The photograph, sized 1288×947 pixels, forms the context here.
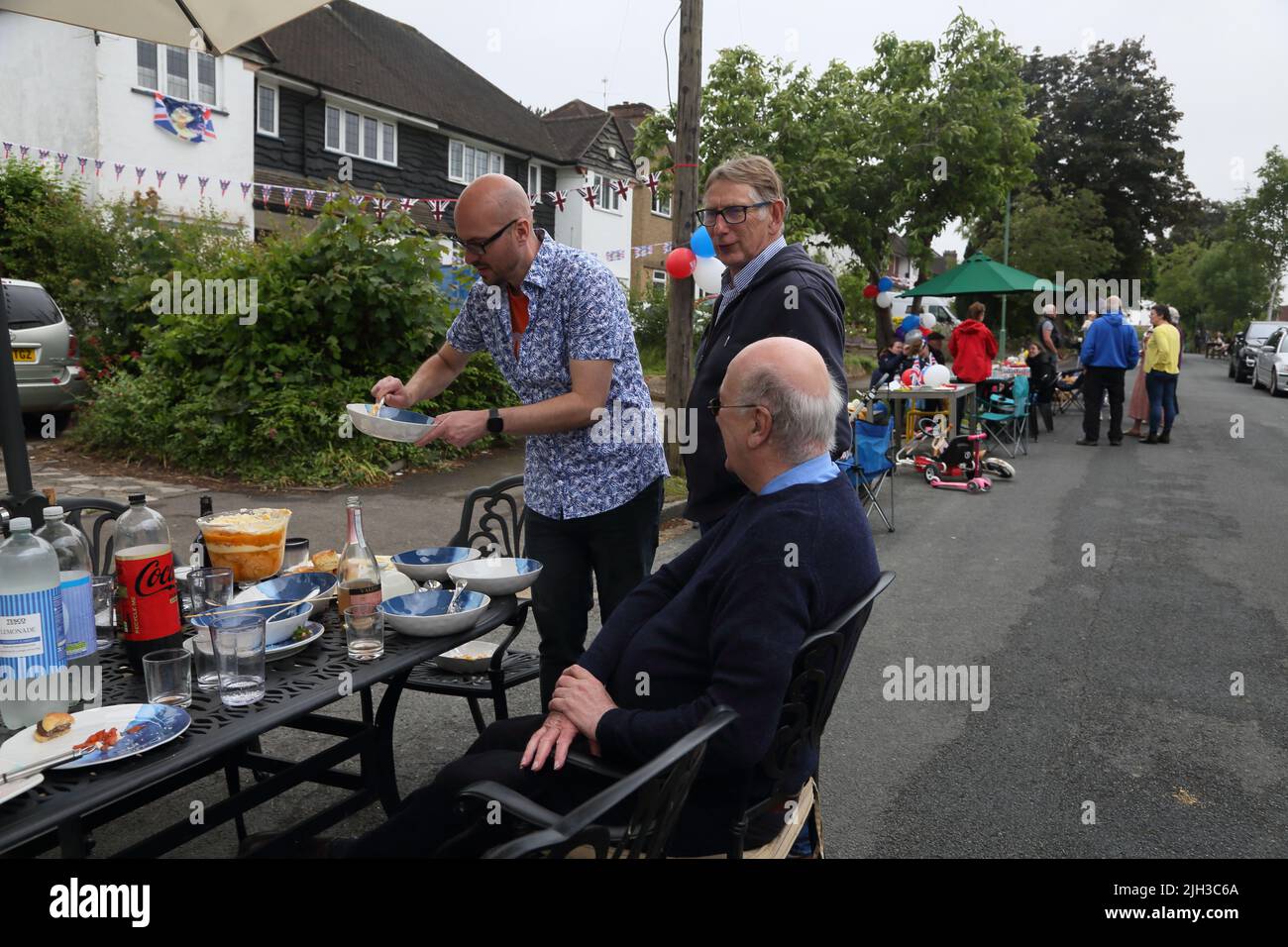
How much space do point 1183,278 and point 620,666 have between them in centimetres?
7067

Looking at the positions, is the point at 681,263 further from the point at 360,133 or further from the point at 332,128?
the point at 360,133

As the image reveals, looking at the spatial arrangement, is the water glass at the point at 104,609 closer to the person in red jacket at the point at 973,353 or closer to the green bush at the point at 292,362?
the green bush at the point at 292,362

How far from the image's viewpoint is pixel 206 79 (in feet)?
60.4

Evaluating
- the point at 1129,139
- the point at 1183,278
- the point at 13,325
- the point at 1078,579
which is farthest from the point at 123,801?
the point at 1183,278

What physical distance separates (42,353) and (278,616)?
9920 millimetres

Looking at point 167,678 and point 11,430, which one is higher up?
point 11,430

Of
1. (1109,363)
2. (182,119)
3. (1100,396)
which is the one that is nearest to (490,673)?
(1109,363)

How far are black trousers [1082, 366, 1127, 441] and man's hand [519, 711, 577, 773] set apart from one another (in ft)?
44.7

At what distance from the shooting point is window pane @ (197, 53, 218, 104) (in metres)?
18.2

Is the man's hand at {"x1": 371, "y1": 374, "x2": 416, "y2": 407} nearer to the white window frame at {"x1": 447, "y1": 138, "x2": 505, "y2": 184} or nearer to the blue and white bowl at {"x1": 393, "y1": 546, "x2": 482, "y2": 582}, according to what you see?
the blue and white bowl at {"x1": 393, "y1": 546, "x2": 482, "y2": 582}

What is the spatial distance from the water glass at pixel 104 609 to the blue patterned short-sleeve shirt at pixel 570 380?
1.29 m

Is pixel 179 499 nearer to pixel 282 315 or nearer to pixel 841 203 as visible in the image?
pixel 282 315

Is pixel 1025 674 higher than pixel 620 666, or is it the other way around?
pixel 620 666

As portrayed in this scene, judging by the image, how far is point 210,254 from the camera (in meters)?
11.4
